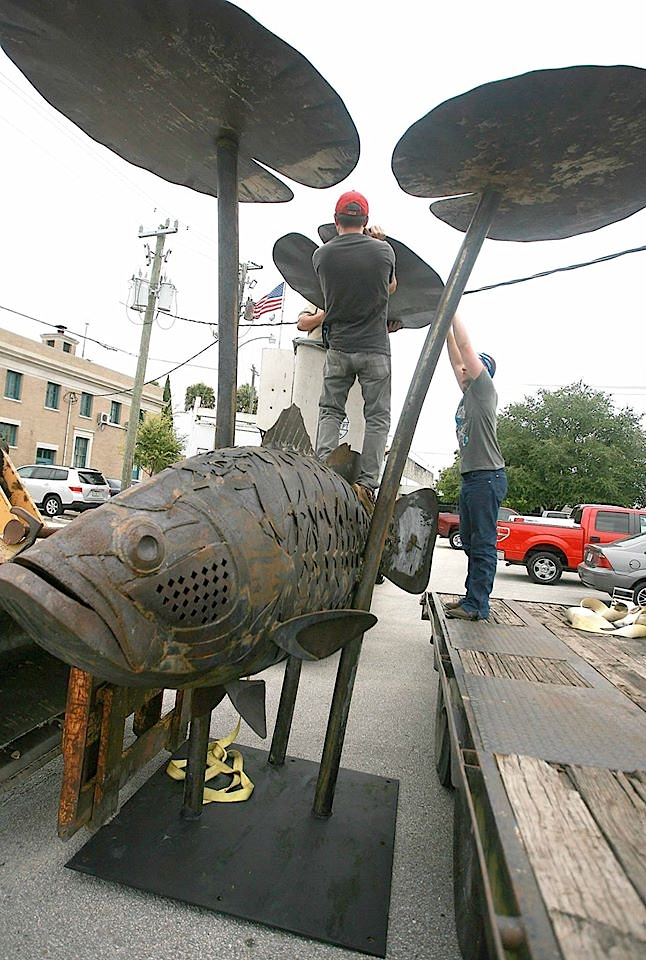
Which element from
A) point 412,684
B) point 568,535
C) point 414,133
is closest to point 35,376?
point 568,535

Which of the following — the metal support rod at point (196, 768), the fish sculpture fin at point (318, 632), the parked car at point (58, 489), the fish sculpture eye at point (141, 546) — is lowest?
the parked car at point (58, 489)

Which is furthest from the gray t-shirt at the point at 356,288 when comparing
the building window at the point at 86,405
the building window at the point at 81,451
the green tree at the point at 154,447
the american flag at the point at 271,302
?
the building window at the point at 86,405

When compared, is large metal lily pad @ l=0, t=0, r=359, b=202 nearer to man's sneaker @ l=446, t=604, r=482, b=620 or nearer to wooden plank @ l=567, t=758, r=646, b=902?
wooden plank @ l=567, t=758, r=646, b=902

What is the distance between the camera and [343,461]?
239 centimetres

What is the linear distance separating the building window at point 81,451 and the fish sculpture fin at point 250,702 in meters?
32.8

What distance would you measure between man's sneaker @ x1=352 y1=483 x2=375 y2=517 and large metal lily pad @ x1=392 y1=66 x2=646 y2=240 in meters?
1.19

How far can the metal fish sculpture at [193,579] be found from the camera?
1.12m

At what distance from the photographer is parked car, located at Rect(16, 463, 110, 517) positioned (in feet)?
63.6

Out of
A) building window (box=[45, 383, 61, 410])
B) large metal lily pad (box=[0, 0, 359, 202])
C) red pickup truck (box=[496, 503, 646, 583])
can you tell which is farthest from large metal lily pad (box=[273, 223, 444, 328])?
building window (box=[45, 383, 61, 410])

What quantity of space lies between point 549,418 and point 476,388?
30343mm

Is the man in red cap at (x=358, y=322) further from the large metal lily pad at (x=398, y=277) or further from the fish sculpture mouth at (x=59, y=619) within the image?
the fish sculpture mouth at (x=59, y=619)

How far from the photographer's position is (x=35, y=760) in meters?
2.51

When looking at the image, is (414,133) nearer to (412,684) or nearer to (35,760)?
(35,760)

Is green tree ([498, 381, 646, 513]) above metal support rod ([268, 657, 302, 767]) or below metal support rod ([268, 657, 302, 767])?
above
